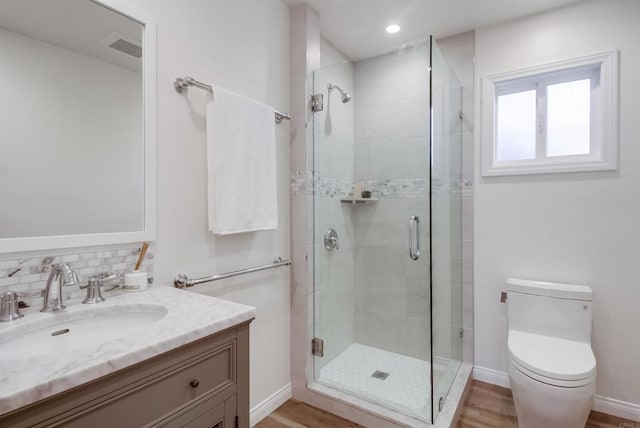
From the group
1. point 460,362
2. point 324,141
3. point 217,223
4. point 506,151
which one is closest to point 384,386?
point 460,362

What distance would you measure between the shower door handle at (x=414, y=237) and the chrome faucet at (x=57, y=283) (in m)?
1.84

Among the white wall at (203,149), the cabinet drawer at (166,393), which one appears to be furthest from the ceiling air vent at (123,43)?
the cabinet drawer at (166,393)

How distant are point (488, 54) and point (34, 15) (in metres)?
2.51

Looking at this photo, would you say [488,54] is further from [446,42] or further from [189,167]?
[189,167]

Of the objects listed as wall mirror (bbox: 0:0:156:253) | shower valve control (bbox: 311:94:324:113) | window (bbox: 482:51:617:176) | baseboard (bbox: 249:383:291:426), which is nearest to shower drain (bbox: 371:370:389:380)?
baseboard (bbox: 249:383:291:426)

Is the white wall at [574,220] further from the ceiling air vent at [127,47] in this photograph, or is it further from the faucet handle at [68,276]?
the faucet handle at [68,276]

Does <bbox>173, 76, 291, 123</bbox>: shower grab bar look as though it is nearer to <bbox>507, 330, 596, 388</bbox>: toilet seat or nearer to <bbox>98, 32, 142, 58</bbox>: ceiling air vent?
<bbox>98, 32, 142, 58</bbox>: ceiling air vent

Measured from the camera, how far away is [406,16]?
2.18 m

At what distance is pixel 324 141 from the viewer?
7.29 feet

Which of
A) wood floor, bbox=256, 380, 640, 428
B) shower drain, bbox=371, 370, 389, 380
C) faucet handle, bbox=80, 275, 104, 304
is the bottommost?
wood floor, bbox=256, 380, 640, 428

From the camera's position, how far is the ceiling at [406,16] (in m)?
2.03

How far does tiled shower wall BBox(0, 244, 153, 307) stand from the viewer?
99 centimetres

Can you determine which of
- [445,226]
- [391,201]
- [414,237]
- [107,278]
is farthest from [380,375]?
[107,278]

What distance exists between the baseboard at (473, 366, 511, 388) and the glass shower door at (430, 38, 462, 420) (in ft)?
0.48
